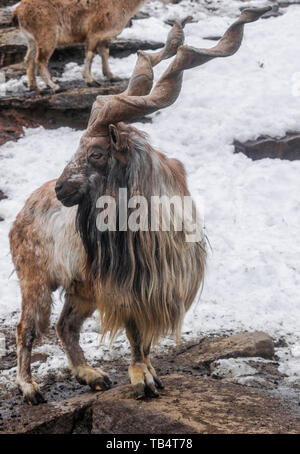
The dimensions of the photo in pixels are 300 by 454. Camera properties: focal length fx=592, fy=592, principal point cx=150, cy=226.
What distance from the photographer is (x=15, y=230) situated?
4762 mm

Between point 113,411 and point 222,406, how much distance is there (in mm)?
701

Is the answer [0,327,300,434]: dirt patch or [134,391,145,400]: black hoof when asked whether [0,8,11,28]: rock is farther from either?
[134,391,145,400]: black hoof

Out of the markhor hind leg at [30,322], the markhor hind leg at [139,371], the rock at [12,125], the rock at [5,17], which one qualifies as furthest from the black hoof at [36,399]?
the rock at [5,17]

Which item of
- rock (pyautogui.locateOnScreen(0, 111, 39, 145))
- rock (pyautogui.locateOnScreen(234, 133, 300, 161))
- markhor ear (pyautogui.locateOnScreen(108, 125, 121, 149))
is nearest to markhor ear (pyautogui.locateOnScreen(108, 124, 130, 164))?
markhor ear (pyautogui.locateOnScreen(108, 125, 121, 149))

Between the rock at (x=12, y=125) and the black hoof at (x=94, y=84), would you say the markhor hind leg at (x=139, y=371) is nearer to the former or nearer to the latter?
the rock at (x=12, y=125)

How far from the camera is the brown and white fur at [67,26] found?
9.88 metres

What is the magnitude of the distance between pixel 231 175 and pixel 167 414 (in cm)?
530

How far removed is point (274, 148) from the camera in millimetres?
8766

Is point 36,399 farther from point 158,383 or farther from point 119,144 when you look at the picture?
point 119,144

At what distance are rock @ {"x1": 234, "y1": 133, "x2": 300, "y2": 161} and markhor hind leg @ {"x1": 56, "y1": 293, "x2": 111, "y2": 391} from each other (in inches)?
193

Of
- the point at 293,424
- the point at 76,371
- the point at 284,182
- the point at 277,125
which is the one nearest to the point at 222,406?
the point at 293,424
